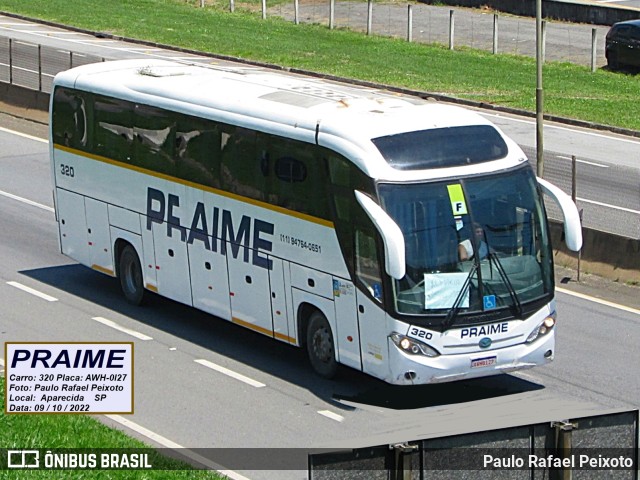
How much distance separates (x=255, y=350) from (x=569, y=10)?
3837 cm

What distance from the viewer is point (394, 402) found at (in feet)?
50.4

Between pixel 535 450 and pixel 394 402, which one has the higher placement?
pixel 535 450

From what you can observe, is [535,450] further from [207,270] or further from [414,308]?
[207,270]

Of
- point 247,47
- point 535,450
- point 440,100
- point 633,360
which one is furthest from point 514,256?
point 247,47

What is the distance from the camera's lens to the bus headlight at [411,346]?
1448 centimetres

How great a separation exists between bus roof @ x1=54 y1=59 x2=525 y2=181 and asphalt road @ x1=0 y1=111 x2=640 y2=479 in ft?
8.71

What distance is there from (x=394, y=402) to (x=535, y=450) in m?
6.81

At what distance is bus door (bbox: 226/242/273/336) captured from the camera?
54.6 ft

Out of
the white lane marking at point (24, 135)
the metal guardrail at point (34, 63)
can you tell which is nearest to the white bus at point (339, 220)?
the white lane marking at point (24, 135)

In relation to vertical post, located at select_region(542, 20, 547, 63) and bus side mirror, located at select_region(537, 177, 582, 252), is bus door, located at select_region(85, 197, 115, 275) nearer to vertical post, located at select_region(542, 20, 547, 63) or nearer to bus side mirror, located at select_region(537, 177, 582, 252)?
bus side mirror, located at select_region(537, 177, 582, 252)

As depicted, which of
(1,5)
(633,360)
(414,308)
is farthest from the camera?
(1,5)

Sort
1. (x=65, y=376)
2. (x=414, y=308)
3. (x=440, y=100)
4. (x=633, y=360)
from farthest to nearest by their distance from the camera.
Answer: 1. (x=440, y=100)
2. (x=633, y=360)
3. (x=414, y=308)
4. (x=65, y=376)

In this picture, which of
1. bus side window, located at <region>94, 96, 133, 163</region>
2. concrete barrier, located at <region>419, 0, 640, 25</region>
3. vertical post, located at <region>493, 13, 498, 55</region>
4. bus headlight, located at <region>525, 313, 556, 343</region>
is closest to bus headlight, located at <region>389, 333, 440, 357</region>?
bus headlight, located at <region>525, 313, 556, 343</region>

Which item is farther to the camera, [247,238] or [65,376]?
[247,238]
